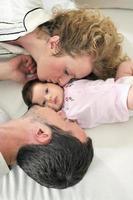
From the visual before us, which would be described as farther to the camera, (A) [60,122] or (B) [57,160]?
(A) [60,122]

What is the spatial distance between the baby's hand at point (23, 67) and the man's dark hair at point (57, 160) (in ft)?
1.20

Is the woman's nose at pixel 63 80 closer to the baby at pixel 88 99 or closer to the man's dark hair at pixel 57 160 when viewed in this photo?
the baby at pixel 88 99

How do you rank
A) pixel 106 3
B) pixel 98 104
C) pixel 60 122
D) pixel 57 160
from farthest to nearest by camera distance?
pixel 106 3 < pixel 98 104 < pixel 60 122 < pixel 57 160

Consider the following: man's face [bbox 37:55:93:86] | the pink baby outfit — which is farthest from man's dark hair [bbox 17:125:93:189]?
man's face [bbox 37:55:93:86]

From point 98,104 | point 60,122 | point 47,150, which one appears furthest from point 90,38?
point 47,150

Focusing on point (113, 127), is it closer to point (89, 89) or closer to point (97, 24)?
point (89, 89)

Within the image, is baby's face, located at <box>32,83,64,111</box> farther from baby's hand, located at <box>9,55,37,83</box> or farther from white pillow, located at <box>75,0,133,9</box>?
white pillow, located at <box>75,0,133,9</box>

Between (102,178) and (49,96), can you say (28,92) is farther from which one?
(102,178)

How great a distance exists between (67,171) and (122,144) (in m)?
0.25

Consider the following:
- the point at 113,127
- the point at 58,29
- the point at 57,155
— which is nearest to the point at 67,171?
the point at 57,155

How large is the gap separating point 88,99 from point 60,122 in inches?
6.1

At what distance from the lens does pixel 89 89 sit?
4.45 ft

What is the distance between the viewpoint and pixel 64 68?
139 cm

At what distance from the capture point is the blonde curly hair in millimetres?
1405
